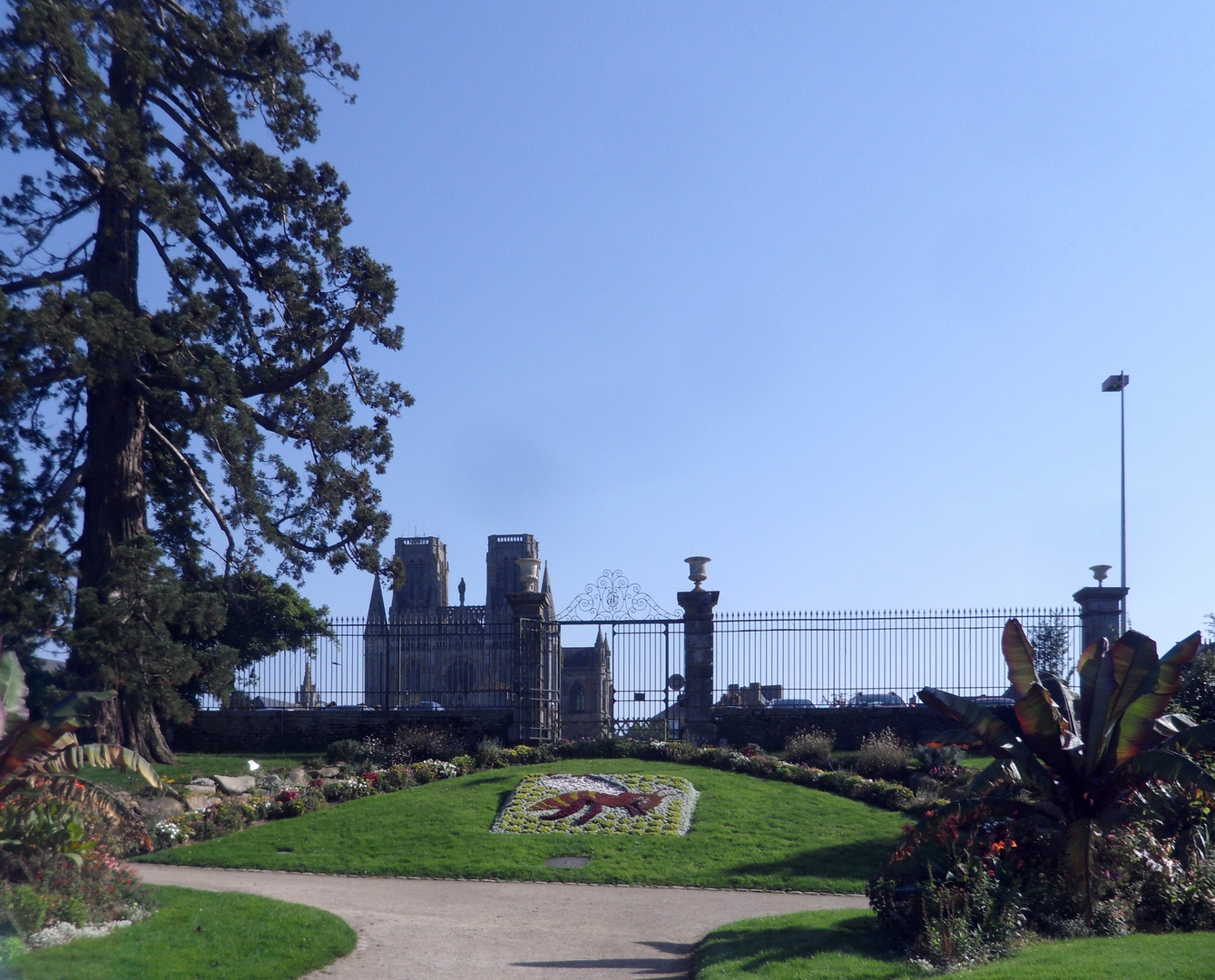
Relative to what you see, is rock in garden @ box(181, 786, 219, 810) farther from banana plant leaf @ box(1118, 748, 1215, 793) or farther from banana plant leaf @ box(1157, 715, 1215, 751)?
banana plant leaf @ box(1157, 715, 1215, 751)

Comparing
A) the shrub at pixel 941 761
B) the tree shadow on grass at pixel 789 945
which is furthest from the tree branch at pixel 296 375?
the tree shadow on grass at pixel 789 945

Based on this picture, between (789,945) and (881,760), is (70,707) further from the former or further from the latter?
(881,760)

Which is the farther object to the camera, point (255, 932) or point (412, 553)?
point (412, 553)

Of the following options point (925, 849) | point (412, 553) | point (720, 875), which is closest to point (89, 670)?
point (720, 875)

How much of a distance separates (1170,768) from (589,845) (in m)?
7.45

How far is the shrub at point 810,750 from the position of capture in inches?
764

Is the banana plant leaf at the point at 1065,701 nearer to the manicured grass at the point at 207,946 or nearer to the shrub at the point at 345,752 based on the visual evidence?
the manicured grass at the point at 207,946

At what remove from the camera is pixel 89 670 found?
17.3 metres

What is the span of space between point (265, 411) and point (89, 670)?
215 inches

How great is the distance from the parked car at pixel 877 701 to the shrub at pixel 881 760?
7.58 feet

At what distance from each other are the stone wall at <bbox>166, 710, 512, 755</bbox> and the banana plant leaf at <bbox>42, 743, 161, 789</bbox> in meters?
11.8

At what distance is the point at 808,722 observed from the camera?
2166cm

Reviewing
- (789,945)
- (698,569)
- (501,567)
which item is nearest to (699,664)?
(698,569)

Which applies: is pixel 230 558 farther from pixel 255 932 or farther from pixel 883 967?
pixel 883 967
